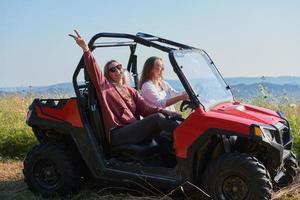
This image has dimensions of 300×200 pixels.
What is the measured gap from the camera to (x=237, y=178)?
5797 mm

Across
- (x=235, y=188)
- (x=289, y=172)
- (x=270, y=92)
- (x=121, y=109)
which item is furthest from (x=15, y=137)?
(x=235, y=188)

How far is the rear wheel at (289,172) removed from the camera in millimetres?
6581

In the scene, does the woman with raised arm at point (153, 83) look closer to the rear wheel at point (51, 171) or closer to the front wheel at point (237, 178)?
the rear wheel at point (51, 171)

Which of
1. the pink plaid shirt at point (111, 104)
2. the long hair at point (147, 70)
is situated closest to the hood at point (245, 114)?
the pink plaid shirt at point (111, 104)

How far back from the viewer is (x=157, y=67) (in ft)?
22.5

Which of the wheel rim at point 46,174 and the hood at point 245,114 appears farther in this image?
the wheel rim at point 46,174

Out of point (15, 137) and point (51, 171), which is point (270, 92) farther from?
point (51, 171)

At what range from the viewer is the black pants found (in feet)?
20.7

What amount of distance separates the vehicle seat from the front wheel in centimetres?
74

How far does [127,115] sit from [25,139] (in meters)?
3.55

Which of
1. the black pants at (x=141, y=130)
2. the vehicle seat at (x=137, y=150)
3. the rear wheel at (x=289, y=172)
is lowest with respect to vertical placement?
the rear wheel at (x=289, y=172)

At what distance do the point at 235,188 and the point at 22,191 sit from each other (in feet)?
8.56

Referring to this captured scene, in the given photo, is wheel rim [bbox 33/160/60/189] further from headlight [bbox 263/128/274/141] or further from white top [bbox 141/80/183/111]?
headlight [bbox 263/128/274/141]

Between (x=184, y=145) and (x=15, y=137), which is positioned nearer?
(x=184, y=145)
